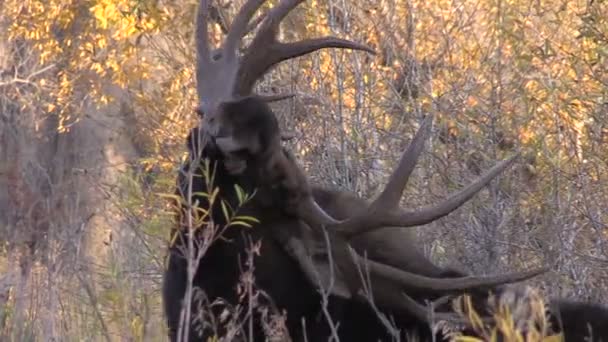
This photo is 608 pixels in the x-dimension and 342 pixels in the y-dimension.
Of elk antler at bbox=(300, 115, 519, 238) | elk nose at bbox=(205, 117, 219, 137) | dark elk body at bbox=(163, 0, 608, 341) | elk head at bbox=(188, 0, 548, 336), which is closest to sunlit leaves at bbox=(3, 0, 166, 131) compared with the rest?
elk head at bbox=(188, 0, 548, 336)

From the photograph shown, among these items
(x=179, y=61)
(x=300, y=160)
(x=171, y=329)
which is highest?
(x=179, y=61)

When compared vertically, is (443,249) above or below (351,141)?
below

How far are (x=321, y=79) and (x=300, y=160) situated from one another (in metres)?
0.55

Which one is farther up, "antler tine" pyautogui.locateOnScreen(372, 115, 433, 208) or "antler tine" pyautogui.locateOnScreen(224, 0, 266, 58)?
"antler tine" pyautogui.locateOnScreen(224, 0, 266, 58)

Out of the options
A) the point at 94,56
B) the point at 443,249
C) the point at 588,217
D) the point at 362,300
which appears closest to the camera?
the point at 362,300

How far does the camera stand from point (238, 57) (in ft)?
19.7

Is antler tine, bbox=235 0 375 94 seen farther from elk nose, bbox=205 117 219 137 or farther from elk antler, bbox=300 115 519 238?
elk antler, bbox=300 115 519 238

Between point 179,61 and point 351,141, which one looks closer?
point 351,141

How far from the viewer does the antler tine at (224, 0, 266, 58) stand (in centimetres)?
601

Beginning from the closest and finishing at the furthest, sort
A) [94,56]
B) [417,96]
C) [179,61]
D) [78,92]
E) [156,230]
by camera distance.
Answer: [156,230], [417,96], [179,61], [94,56], [78,92]

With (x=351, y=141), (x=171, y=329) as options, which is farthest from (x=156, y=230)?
Result: (x=351, y=141)

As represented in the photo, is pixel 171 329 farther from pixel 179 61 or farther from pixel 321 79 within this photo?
pixel 179 61

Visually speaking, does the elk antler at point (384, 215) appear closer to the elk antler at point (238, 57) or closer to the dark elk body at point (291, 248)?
the dark elk body at point (291, 248)

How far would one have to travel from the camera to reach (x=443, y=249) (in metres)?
8.77
